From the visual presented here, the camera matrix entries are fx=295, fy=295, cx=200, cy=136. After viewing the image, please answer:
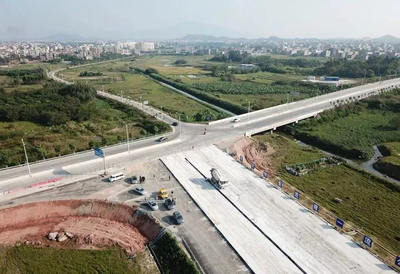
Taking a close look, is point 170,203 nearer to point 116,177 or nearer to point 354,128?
point 116,177

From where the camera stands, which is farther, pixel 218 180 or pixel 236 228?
pixel 218 180

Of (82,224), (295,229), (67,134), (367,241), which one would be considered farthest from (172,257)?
(67,134)

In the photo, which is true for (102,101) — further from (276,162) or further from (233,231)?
(233,231)

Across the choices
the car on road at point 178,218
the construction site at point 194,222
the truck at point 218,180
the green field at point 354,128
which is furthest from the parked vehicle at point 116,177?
the green field at point 354,128

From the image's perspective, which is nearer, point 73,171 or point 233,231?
point 233,231

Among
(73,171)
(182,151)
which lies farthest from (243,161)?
(73,171)

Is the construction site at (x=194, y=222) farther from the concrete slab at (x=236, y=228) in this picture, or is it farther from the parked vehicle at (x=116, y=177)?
the parked vehicle at (x=116, y=177)
